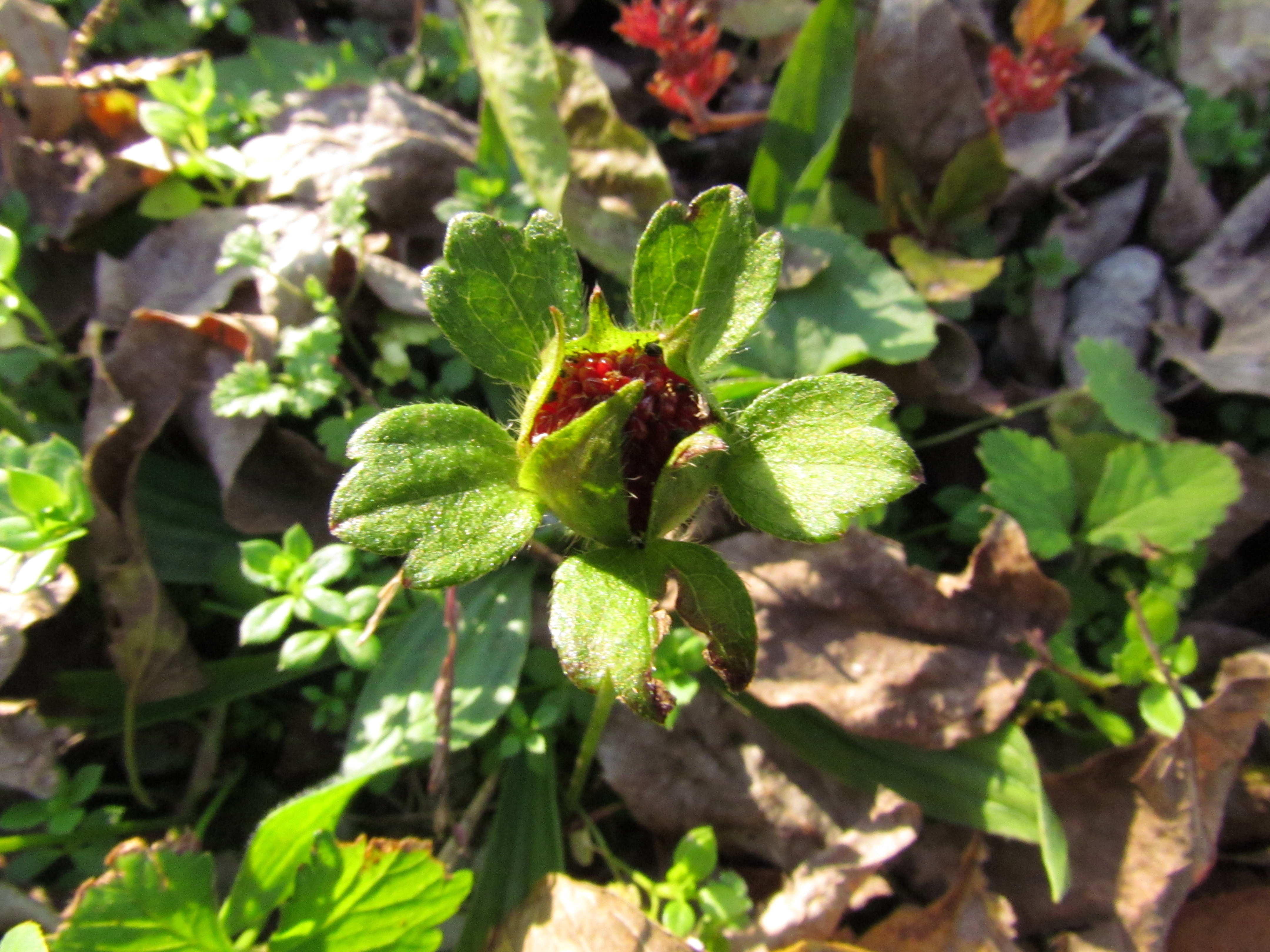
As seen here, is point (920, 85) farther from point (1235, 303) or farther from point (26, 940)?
point (26, 940)

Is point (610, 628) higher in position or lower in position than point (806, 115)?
lower

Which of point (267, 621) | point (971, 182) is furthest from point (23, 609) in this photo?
point (971, 182)

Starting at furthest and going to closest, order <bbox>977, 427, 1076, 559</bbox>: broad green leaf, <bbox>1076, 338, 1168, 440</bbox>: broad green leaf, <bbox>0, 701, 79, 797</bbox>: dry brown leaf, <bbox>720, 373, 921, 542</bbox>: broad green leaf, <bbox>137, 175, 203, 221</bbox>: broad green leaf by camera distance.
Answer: <bbox>137, 175, 203, 221</bbox>: broad green leaf < <bbox>1076, 338, 1168, 440</bbox>: broad green leaf < <bbox>977, 427, 1076, 559</bbox>: broad green leaf < <bbox>0, 701, 79, 797</bbox>: dry brown leaf < <bbox>720, 373, 921, 542</bbox>: broad green leaf

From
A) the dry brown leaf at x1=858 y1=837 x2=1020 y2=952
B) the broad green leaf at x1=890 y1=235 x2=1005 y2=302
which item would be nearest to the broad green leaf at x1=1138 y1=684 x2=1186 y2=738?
the dry brown leaf at x1=858 y1=837 x2=1020 y2=952

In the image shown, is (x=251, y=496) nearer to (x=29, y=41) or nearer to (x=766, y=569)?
(x=766, y=569)

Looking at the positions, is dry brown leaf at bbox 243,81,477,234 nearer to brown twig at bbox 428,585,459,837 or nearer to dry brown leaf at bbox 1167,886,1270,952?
brown twig at bbox 428,585,459,837

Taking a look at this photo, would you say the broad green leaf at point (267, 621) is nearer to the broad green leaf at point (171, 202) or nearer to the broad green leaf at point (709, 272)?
the broad green leaf at point (709, 272)

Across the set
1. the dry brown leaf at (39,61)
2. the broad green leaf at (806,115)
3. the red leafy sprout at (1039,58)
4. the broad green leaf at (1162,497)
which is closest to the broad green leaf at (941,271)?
the broad green leaf at (806,115)
